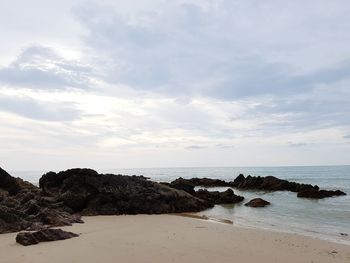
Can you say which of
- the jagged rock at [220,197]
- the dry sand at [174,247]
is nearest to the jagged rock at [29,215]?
the dry sand at [174,247]

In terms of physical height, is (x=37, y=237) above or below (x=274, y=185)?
below

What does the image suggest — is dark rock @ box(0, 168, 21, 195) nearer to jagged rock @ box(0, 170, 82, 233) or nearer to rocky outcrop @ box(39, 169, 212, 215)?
rocky outcrop @ box(39, 169, 212, 215)

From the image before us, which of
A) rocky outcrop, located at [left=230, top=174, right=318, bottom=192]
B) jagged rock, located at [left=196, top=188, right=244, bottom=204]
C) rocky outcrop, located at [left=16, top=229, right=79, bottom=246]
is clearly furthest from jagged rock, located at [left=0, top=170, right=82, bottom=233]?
rocky outcrop, located at [left=230, top=174, right=318, bottom=192]

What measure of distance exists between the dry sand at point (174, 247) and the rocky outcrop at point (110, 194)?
5.82m

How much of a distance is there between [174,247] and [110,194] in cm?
1121

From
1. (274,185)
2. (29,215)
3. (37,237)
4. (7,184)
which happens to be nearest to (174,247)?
(37,237)

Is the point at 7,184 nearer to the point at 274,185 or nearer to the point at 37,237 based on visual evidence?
the point at 37,237

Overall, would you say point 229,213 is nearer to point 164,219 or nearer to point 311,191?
point 164,219

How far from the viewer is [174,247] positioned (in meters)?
10.8

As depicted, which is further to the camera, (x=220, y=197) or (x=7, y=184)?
(x=220, y=197)

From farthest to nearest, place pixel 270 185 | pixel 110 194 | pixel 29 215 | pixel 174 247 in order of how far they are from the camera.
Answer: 1. pixel 270 185
2. pixel 110 194
3. pixel 29 215
4. pixel 174 247

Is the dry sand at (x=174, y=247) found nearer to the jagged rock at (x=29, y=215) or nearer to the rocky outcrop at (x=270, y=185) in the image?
the jagged rock at (x=29, y=215)

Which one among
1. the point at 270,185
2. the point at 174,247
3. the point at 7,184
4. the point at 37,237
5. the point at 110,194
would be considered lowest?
the point at 174,247

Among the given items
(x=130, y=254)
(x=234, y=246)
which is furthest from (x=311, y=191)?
(x=130, y=254)
